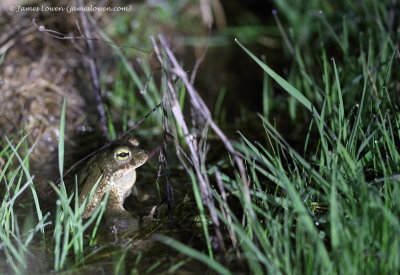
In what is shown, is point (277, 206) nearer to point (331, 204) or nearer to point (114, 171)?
point (331, 204)

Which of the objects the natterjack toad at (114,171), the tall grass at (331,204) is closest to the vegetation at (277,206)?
the tall grass at (331,204)

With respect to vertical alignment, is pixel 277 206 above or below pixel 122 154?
below

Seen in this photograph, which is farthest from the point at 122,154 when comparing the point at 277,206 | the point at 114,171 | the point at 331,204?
the point at 331,204

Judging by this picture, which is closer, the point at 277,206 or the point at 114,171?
the point at 277,206

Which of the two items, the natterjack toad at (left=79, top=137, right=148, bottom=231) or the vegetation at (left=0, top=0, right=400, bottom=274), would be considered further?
the natterjack toad at (left=79, top=137, right=148, bottom=231)

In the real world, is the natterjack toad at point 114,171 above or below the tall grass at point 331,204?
above

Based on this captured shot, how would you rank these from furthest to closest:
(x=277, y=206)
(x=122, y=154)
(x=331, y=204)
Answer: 1. (x=122, y=154)
2. (x=277, y=206)
3. (x=331, y=204)

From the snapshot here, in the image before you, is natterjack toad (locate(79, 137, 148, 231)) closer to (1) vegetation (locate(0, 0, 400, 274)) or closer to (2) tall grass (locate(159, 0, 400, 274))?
(1) vegetation (locate(0, 0, 400, 274))

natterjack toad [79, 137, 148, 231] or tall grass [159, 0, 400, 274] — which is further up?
natterjack toad [79, 137, 148, 231]

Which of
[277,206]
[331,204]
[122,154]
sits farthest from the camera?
[122,154]

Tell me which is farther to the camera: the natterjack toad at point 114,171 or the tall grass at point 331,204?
the natterjack toad at point 114,171

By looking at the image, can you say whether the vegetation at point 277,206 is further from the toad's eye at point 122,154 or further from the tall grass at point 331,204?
the toad's eye at point 122,154

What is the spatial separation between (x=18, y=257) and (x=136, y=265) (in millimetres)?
636

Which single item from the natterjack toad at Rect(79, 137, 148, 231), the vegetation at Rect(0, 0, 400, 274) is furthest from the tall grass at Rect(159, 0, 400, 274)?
the natterjack toad at Rect(79, 137, 148, 231)
